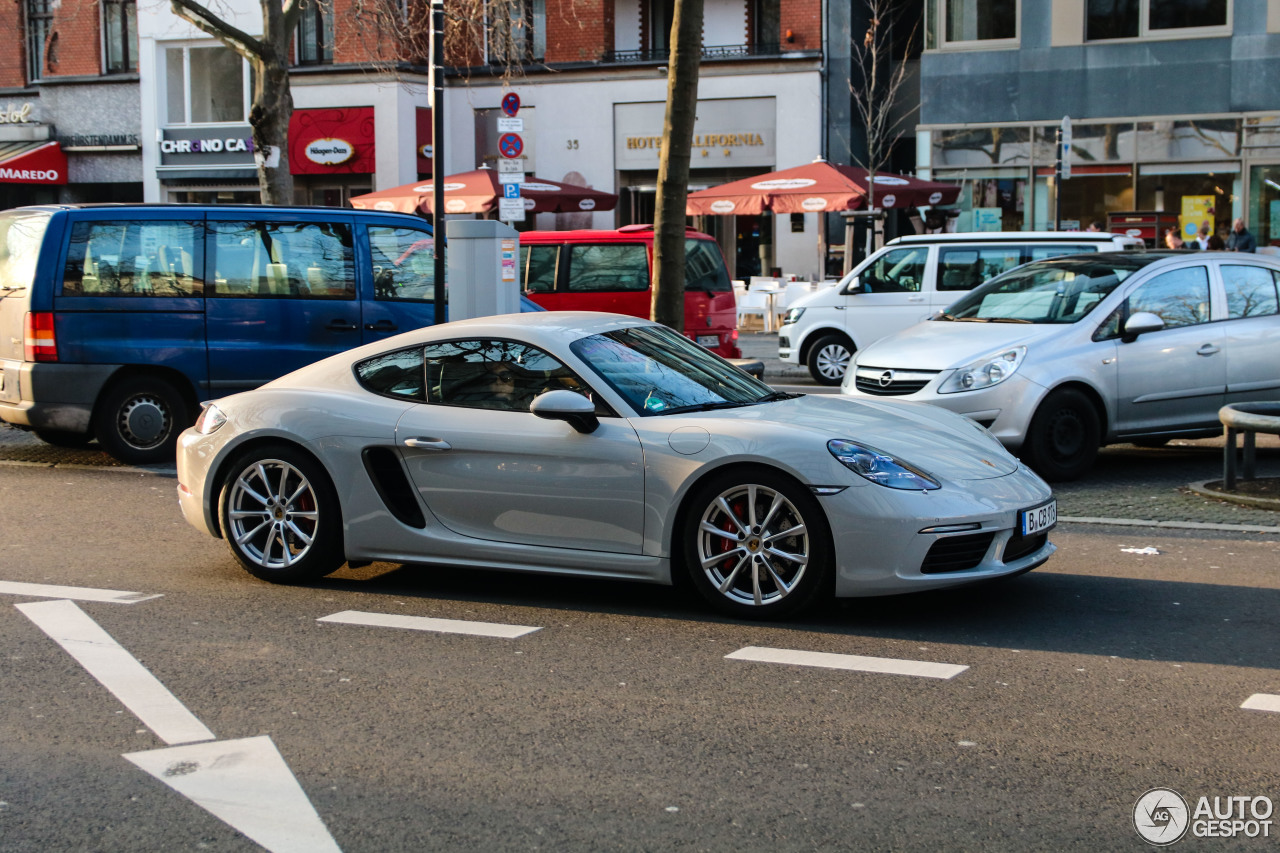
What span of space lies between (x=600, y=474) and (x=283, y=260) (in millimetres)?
5948

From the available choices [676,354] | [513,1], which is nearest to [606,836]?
[676,354]

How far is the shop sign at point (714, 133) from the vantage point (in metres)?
31.3

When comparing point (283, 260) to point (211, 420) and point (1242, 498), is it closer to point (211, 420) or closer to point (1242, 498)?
point (211, 420)

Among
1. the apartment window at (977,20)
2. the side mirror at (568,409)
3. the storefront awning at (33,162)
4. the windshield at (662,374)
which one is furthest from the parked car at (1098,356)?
the storefront awning at (33,162)

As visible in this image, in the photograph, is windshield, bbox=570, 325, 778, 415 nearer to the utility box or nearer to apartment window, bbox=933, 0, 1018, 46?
the utility box

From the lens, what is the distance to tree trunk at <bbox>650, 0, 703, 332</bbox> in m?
14.5

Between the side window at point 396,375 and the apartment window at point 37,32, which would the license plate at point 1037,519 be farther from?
the apartment window at point 37,32

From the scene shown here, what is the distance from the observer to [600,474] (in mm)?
6059

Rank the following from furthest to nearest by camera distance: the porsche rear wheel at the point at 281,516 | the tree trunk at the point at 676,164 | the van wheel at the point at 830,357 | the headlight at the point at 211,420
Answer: the van wheel at the point at 830,357, the tree trunk at the point at 676,164, the headlight at the point at 211,420, the porsche rear wheel at the point at 281,516

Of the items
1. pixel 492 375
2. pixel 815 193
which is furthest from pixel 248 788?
pixel 815 193

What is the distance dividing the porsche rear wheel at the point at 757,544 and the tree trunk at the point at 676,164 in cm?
849

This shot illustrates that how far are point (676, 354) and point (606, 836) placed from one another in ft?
11.4

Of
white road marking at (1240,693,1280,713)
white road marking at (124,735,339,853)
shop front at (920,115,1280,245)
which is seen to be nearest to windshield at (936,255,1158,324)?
white road marking at (1240,693,1280,713)

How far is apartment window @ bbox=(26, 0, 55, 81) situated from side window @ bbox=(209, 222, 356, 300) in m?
28.7
